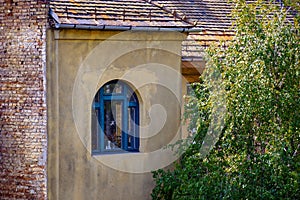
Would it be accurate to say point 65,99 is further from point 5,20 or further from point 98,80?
point 5,20

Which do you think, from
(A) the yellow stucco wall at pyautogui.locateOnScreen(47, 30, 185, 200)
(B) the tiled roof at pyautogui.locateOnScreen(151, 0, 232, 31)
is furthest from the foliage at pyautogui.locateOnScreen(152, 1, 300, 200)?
(B) the tiled roof at pyautogui.locateOnScreen(151, 0, 232, 31)

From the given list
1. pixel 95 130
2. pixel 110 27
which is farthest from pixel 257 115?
pixel 95 130

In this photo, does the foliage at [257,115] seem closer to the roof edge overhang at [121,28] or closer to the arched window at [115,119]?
the roof edge overhang at [121,28]

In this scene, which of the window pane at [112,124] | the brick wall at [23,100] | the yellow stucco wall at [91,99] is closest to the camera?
the brick wall at [23,100]

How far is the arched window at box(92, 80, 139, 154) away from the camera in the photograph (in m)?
14.3

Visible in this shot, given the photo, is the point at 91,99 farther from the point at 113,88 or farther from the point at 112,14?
the point at 112,14

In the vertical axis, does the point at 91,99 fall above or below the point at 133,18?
below

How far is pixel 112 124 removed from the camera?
47.5ft

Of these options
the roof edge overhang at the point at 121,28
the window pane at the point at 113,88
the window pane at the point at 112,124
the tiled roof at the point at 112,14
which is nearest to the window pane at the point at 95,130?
the window pane at the point at 112,124

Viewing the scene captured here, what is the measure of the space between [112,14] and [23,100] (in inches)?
95.9

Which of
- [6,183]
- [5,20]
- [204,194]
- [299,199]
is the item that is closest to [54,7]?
[5,20]

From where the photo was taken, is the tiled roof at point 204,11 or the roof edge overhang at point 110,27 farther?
the tiled roof at point 204,11

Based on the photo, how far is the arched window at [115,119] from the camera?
14.3 m

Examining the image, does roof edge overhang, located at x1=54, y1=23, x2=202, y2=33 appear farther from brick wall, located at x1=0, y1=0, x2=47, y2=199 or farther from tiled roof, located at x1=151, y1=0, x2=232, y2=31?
tiled roof, located at x1=151, y1=0, x2=232, y2=31
